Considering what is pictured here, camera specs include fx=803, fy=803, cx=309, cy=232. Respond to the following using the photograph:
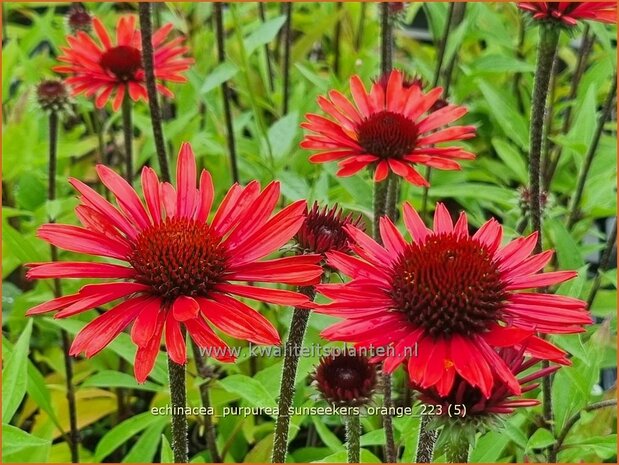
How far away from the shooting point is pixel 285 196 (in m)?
1.51

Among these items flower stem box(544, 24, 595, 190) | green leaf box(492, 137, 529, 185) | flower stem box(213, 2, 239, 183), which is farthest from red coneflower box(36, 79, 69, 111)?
flower stem box(544, 24, 595, 190)

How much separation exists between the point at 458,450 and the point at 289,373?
180mm

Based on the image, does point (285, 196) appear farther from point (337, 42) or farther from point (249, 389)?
point (337, 42)

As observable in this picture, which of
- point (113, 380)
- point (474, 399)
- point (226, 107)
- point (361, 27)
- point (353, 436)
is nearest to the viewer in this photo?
point (474, 399)

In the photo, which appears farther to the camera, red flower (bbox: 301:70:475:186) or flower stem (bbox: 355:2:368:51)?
flower stem (bbox: 355:2:368:51)

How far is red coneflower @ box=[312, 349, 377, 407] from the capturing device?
865mm

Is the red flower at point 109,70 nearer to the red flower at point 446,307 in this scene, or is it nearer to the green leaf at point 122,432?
the green leaf at point 122,432

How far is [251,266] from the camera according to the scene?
2.57 ft

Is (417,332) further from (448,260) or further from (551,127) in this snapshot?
(551,127)

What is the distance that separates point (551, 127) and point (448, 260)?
1422 mm

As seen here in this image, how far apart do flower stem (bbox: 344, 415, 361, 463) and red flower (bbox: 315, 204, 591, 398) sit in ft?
0.63

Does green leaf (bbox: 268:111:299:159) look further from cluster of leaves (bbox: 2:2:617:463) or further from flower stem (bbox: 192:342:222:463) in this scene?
flower stem (bbox: 192:342:222:463)

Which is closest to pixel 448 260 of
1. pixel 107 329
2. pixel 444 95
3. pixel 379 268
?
pixel 379 268

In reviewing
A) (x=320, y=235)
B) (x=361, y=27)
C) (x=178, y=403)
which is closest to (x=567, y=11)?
(x=320, y=235)
